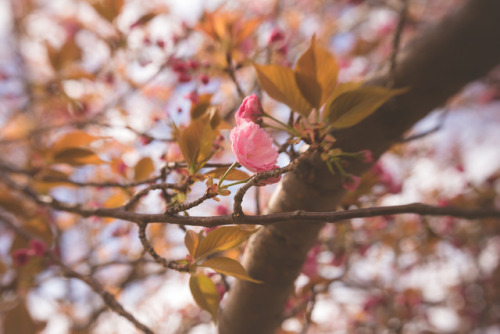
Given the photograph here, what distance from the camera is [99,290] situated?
0.71 meters

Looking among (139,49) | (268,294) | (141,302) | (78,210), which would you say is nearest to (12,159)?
(141,302)

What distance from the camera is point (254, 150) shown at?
48cm

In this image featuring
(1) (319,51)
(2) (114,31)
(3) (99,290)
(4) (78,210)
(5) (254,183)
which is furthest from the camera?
(2) (114,31)

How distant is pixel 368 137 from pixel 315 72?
23 cm

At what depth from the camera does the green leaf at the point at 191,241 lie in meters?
0.59

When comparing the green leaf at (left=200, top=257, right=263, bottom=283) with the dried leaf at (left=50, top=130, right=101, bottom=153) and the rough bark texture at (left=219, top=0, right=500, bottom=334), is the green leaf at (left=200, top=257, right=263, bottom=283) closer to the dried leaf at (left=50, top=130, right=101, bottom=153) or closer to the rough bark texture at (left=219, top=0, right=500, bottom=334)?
the rough bark texture at (left=219, top=0, right=500, bottom=334)

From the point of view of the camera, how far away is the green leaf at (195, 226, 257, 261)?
0.56 m

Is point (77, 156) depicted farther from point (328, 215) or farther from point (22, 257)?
point (328, 215)

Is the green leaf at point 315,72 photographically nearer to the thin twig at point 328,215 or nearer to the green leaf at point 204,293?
the thin twig at point 328,215

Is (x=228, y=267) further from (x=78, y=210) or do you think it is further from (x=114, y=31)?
(x=114, y=31)

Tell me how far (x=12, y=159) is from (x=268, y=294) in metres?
4.30

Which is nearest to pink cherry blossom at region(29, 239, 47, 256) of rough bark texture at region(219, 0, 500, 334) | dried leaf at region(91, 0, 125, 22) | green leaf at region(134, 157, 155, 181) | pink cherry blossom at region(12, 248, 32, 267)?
pink cherry blossom at region(12, 248, 32, 267)

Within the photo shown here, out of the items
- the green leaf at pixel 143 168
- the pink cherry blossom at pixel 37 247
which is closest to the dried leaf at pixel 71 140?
the green leaf at pixel 143 168

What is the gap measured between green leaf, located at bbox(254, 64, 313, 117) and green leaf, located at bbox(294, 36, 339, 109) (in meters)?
0.02
